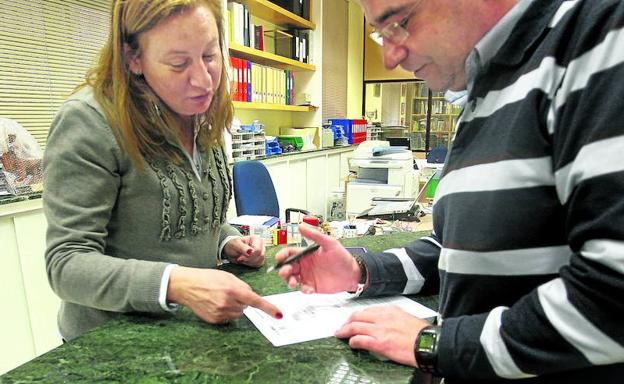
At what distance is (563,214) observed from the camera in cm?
57

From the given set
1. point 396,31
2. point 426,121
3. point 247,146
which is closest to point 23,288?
point 247,146

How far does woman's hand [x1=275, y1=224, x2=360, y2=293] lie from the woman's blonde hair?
15.6 inches

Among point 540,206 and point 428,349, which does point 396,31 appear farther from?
point 428,349

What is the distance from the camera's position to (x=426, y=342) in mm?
678

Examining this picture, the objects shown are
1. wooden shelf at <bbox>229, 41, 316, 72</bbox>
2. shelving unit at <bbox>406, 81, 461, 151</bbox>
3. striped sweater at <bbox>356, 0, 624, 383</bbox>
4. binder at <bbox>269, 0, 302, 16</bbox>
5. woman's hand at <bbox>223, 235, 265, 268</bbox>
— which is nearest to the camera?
striped sweater at <bbox>356, 0, 624, 383</bbox>

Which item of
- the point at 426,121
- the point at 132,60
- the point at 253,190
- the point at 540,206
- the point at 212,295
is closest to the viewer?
the point at 540,206

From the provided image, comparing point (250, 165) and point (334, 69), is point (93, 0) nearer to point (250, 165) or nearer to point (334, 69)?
point (250, 165)

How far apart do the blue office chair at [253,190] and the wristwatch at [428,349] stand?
2208 millimetres

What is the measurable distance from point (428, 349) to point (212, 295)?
0.44 m

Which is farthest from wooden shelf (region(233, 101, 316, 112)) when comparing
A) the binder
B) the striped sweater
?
the striped sweater

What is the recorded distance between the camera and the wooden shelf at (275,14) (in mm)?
3510

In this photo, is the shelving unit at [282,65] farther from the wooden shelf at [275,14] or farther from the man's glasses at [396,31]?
the man's glasses at [396,31]

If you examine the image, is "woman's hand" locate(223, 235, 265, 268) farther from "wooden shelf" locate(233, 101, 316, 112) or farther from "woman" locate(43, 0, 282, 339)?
"wooden shelf" locate(233, 101, 316, 112)

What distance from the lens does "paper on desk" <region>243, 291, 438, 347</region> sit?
2.84 ft
